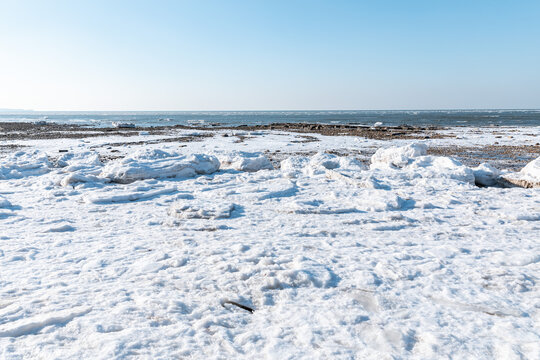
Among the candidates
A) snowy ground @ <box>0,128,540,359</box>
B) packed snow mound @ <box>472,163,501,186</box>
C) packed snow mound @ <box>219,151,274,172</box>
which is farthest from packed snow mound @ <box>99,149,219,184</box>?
packed snow mound @ <box>472,163,501,186</box>

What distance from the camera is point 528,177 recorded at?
34.3 feet

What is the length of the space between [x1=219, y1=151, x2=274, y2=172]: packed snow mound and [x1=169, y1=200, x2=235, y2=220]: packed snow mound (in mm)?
5343

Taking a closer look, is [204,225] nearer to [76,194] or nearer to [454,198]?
[76,194]

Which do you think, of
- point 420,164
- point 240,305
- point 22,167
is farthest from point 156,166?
point 420,164

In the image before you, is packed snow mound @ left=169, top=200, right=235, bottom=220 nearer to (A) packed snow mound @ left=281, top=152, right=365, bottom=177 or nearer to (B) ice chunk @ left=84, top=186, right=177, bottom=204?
(B) ice chunk @ left=84, top=186, right=177, bottom=204

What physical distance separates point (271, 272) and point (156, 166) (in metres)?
8.88

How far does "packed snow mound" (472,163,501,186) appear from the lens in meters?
11.3

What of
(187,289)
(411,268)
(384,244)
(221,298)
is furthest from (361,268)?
(187,289)

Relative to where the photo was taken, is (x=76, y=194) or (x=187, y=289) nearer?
(x=187, y=289)

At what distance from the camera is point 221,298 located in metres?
4.12

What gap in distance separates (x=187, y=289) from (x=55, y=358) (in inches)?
63.6

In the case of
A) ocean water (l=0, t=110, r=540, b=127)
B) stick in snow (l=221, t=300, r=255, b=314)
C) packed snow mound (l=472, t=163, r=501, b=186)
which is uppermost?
ocean water (l=0, t=110, r=540, b=127)

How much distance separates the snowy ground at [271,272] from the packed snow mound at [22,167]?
3.59 meters

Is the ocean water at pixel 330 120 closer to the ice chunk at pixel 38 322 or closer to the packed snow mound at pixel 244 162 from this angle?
the packed snow mound at pixel 244 162
